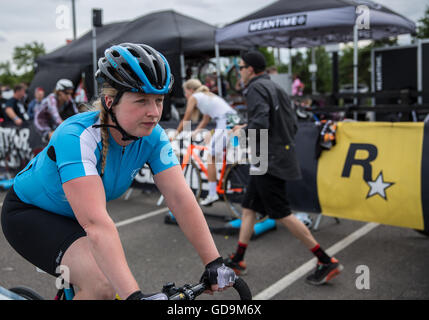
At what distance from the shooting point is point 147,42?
1194cm

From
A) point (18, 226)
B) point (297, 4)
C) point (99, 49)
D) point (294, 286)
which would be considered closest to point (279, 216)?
point (294, 286)

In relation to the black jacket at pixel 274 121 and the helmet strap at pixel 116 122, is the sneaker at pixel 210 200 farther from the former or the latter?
the helmet strap at pixel 116 122

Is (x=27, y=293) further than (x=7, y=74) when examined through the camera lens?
No

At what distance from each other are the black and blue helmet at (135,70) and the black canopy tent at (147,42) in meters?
9.46

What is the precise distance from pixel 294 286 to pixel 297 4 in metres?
Result: 7.88

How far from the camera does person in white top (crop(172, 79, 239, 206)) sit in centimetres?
666

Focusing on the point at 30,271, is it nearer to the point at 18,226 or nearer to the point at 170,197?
the point at 18,226

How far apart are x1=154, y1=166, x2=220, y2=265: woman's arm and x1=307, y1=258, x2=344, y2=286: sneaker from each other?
2.54m

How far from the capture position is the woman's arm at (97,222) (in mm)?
1603

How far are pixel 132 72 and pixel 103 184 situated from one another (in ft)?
1.74

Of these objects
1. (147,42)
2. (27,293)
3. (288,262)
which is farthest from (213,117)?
(147,42)

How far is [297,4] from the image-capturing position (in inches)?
404

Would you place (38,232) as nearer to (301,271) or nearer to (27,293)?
(27,293)

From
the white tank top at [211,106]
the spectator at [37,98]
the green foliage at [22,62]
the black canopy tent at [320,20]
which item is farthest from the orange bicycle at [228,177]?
the green foliage at [22,62]
